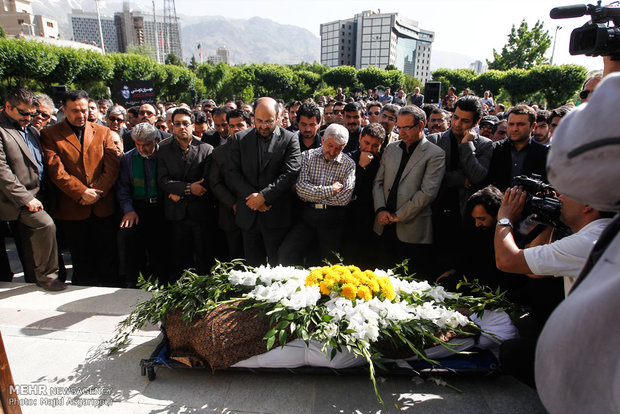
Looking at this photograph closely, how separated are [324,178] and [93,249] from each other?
9.57 feet

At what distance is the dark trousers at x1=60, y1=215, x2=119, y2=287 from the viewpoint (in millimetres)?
4391

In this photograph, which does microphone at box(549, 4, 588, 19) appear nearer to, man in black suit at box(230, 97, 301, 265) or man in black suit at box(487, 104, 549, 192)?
man in black suit at box(487, 104, 549, 192)

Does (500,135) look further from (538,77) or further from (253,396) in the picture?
(538,77)

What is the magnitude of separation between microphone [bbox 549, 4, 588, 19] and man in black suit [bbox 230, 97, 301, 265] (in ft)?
8.32

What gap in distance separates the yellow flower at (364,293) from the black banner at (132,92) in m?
9.64

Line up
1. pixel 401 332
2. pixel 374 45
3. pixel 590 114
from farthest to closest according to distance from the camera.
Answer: pixel 374 45 < pixel 401 332 < pixel 590 114

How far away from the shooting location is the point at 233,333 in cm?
253

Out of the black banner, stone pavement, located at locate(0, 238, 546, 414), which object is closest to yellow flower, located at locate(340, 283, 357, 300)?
stone pavement, located at locate(0, 238, 546, 414)

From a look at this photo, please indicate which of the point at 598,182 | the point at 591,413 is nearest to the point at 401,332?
the point at 591,413

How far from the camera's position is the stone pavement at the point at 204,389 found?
2.44m

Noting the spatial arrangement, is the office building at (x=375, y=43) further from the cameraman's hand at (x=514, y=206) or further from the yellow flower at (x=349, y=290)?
the yellow flower at (x=349, y=290)

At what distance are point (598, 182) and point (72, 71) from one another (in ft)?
108

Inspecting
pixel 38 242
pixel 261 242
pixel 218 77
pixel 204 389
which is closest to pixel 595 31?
pixel 261 242

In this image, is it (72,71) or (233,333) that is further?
(72,71)
